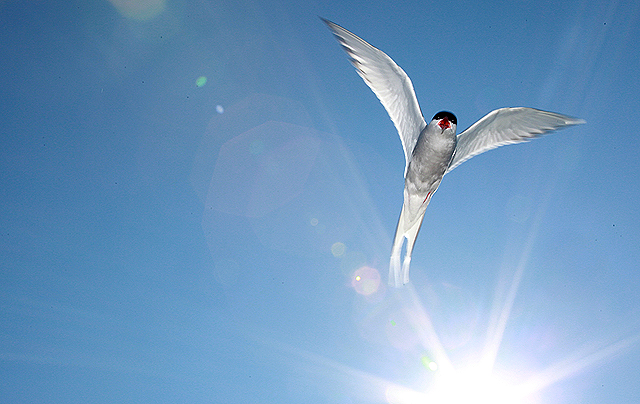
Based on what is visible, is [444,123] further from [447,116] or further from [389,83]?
[389,83]

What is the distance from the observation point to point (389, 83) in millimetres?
5137

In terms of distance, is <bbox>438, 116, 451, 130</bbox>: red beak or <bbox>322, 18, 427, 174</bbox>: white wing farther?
<bbox>322, 18, 427, 174</bbox>: white wing

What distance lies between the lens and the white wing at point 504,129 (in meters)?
4.82

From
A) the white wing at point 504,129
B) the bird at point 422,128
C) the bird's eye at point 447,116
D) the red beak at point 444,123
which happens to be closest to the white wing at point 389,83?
the bird at point 422,128

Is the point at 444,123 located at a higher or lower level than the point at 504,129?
lower

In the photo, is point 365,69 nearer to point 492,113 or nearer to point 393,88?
point 393,88

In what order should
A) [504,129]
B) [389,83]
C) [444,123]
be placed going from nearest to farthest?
1. [444,123]
2. [389,83]
3. [504,129]

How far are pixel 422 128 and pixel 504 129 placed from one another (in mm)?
1233

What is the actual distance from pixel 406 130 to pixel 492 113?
3.99 ft

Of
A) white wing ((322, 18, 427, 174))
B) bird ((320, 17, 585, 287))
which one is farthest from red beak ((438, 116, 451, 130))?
white wing ((322, 18, 427, 174))

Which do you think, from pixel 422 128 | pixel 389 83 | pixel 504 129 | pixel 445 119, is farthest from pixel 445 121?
pixel 504 129

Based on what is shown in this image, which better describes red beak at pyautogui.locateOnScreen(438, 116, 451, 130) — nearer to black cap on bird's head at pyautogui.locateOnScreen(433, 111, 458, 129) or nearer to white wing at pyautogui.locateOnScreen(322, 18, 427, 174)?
black cap on bird's head at pyautogui.locateOnScreen(433, 111, 458, 129)

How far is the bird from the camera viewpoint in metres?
4.77

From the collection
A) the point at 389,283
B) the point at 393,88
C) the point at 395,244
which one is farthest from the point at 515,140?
the point at 389,283
